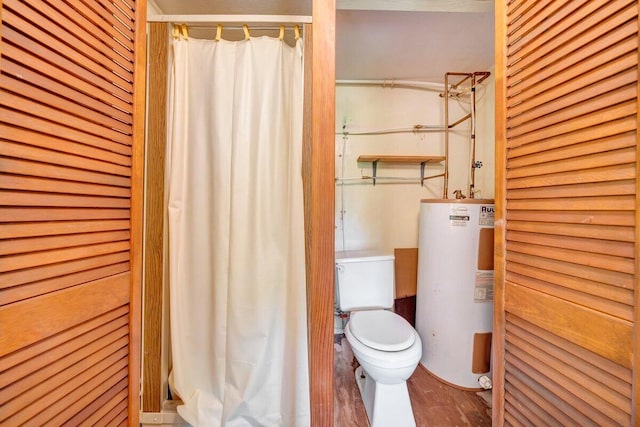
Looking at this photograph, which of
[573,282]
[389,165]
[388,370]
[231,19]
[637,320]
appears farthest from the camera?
[389,165]

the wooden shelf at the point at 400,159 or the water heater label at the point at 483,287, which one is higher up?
the wooden shelf at the point at 400,159

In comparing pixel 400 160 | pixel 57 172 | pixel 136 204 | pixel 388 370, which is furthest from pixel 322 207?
pixel 400 160

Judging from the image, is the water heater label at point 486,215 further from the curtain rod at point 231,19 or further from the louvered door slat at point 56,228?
the louvered door slat at point 56,228

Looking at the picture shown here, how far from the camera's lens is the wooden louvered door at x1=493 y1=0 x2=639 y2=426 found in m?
0.51

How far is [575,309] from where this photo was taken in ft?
1.92

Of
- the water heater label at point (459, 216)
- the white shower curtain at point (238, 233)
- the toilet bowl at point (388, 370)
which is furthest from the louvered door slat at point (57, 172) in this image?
the water heater label at point (459, 216)

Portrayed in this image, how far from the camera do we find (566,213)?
613mm

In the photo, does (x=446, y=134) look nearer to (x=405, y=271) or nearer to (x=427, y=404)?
(x=405, y=271)

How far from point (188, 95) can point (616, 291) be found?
1.58 m

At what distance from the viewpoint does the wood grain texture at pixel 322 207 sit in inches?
33.4

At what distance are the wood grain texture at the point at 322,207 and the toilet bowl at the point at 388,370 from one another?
1.36 ft

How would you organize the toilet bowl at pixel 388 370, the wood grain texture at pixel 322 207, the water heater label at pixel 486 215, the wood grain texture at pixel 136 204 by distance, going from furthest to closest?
the water heater label at pixel 486 215 → the toilet bowl at pixel 388 370 → the wood grain texture at pixel 322 207 → the wood grain texture at pixel 136 204

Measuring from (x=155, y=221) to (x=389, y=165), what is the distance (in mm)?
1672

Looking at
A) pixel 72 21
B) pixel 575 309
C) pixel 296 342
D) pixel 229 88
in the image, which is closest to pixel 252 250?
pixel 296 342
